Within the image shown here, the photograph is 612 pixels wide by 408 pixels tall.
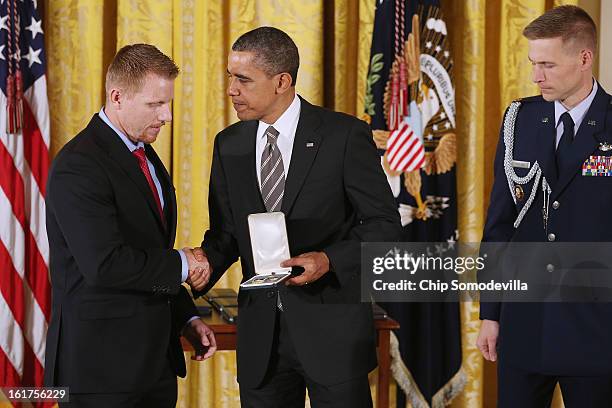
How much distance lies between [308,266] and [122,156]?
2.04 ft

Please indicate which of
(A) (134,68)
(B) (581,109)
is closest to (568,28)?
(B) (581,109)

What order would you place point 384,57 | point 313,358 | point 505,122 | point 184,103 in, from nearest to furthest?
point 313,358 < point 505,122 < point 384,57 < point 184,103

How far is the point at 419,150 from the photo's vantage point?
414cm

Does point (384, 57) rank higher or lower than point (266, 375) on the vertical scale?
higher

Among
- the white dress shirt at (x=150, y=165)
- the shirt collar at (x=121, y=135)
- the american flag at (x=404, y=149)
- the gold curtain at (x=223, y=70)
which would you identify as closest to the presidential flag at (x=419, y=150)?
the american flag at (x=404, y=149)

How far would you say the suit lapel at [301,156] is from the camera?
275 centimetres

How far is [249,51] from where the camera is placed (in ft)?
9.24

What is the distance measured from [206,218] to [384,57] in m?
1.20

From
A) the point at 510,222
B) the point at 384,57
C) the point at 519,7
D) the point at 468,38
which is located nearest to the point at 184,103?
the point at 384,57

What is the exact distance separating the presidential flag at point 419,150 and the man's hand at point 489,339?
1292mm

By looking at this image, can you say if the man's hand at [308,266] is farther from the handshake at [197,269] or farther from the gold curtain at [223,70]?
the gold curtain at [223,70]

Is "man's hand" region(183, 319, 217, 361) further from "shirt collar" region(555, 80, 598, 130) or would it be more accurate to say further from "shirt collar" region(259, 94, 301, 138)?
"shirt collar" region(555, 80, 598, 130)

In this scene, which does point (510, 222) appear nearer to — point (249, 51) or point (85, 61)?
point (249, 51)

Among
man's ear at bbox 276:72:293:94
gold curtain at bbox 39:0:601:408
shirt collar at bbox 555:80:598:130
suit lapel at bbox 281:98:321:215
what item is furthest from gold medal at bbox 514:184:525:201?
gold curtain at bbox 39:0:601:408
